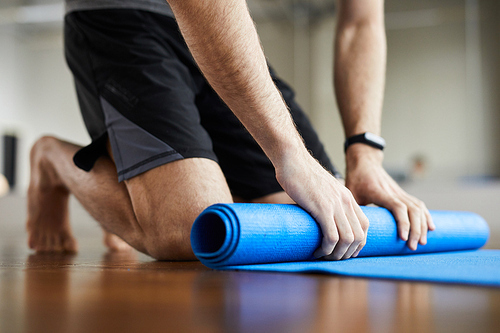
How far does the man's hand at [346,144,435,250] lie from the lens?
114 centimetres

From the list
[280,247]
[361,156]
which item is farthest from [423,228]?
[280,247]

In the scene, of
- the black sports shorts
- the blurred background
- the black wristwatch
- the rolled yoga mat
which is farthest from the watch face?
the blurred background

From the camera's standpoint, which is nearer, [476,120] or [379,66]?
[379,66]

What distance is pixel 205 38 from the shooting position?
2.96 ft

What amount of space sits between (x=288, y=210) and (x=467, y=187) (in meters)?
4.64

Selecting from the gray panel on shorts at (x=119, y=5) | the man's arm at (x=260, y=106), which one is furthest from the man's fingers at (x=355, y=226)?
the gray panel on shorts at (x=119, y=5)

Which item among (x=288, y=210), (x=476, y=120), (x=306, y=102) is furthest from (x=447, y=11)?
(x=288, y=210)

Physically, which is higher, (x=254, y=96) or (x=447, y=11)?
(x=447, y=11)

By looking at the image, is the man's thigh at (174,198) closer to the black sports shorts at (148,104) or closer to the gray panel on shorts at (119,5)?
the black sports shorts at (148,104)

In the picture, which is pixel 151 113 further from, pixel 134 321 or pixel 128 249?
pixel 134 321

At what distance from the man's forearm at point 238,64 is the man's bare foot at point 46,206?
0.84 m

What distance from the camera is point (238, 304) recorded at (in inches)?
21.5

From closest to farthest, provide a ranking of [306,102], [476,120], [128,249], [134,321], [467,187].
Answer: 1. [134,321]
2. [128,249]
3. [467,187]
4. [476,120]
5. [306,102]

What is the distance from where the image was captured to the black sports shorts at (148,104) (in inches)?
48.8
